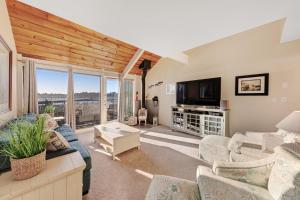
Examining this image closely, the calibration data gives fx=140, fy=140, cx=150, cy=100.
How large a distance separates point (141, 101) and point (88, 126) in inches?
89.4

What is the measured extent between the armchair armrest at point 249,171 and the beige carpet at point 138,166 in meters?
0.99

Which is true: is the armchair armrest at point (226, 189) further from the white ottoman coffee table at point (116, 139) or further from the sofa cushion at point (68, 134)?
the sofa cushion at point (68, 134)

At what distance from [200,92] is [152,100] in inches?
87.8

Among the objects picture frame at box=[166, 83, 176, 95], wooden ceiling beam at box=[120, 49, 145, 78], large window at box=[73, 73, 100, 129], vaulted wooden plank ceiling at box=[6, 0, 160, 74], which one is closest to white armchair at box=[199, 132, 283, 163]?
picture frame at box=[166, 83, 176, 95]

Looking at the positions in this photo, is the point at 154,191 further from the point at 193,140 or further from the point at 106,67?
the point at 106,67

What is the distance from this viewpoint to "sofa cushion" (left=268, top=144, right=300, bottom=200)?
845mm

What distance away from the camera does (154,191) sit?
0.99 metres

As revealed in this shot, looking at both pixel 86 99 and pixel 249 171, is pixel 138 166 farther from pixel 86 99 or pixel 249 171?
pixel 86 99

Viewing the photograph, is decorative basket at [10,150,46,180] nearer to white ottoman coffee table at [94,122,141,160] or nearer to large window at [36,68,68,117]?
white ottoman coffee table at [94,122,141,160]

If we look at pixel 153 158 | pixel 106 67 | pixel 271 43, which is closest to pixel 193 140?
pixel 153 158

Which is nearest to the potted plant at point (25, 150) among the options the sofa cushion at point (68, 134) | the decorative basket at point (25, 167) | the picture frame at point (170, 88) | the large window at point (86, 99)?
the decorative basket at point (25, 167)

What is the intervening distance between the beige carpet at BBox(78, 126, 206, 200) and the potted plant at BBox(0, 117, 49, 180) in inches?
34.2

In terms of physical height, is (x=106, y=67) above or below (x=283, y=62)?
above

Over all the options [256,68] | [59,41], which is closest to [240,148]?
[256,68]
